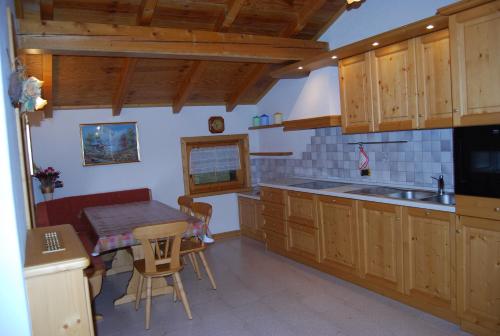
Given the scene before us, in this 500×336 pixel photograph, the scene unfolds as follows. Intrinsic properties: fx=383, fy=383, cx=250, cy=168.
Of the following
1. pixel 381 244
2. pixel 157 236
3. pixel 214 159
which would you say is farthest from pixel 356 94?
pixel 214 159

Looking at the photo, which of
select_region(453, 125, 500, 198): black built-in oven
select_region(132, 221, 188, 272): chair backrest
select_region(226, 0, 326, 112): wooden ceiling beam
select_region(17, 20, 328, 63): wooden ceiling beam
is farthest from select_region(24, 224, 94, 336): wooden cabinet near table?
select_region(226, 0, 326, 112): wooden ceiling beam

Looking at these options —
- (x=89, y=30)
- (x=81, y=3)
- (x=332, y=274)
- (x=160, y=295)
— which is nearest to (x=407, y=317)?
(x=332, y=274)

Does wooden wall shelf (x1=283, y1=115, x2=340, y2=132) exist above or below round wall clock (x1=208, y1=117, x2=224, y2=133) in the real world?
below

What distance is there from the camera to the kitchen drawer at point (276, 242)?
15.0 feet

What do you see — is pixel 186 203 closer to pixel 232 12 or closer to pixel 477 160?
pixel 232 12

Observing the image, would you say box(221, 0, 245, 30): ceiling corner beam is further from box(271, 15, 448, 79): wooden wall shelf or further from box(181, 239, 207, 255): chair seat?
box(181, 239, 207, 255): chair seat

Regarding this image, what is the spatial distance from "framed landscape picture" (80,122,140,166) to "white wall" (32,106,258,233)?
68 mm

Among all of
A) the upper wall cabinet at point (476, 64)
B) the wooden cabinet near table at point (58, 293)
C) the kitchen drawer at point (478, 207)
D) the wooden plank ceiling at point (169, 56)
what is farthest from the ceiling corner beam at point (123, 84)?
the kitchen drawer at point (478, 207)

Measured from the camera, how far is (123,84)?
4.46 m

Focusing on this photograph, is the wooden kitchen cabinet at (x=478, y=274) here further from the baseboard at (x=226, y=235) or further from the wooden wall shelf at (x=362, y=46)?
the baseboard at (x=226, y=235)

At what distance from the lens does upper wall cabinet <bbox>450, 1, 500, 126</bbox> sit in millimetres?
2373

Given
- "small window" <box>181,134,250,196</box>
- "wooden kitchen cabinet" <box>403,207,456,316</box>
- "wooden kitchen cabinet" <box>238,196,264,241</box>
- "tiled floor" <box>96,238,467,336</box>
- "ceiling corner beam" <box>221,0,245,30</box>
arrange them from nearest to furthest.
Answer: "wooden kitchen cabinet" <box>403,207,456,316</box> < "tiled floor" <box>96,238,467,336</box> < "ceiling corner beam" <box>221,0,245,30</box> < "wooden kitchen cabinet" <box>238,196,264,241</box> < "small window" <box>181,134,250,196</box>

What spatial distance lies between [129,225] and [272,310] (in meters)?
1.51

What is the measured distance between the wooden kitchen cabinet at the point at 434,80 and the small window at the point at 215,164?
3.36 m
